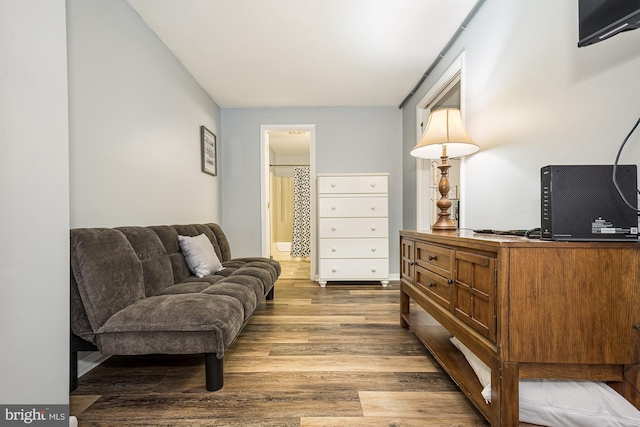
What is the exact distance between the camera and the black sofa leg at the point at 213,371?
55.8 inches

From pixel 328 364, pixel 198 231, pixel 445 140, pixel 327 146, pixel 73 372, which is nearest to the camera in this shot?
pixel 73 372

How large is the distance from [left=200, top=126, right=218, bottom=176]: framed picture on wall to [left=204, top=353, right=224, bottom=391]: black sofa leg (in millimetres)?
2323

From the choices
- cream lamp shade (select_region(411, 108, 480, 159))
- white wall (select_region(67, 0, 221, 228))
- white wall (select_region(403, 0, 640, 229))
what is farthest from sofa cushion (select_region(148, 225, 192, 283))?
white wall (select_region(403, 0, 640, 229))

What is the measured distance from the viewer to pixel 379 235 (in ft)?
11.7

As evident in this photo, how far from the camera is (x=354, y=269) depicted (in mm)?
3572

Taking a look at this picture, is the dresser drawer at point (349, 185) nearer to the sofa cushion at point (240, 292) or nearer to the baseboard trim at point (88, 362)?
the sofa cushion at point (240, 292)

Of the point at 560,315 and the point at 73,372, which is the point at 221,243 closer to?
the point at 73,372

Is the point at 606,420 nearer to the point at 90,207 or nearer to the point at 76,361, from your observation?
the point at 76,361

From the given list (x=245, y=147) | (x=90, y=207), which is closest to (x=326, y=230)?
(x=245, y=147)

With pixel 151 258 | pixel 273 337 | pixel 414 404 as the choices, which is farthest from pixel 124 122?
pixel 414 404

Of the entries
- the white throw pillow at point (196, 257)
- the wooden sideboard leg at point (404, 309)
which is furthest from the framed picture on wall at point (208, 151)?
the wooden sideboard leg at point (404, 309)

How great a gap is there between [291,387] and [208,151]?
2786 millimetres

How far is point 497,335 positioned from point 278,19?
92.8 inches

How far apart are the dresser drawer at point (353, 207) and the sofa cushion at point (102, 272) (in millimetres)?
2285
